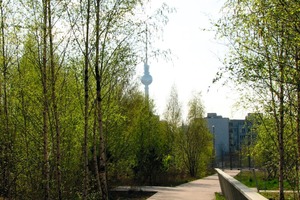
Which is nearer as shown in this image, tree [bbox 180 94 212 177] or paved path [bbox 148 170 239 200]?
paved path [bbox 148 170 239 200]

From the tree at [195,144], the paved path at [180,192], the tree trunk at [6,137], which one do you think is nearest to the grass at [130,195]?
the paved path at [180,192]

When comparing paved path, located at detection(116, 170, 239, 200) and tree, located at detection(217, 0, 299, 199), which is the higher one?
tree, located at detection(217, 0, 299, 199)

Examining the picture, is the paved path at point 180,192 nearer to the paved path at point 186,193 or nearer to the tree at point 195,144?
the paved path at point 186,193

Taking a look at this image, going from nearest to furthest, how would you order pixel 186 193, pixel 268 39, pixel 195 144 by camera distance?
pixel 268 39 → pixel 186 193 → pixel 195 144

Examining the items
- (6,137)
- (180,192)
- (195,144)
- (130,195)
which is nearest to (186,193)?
(180,192)

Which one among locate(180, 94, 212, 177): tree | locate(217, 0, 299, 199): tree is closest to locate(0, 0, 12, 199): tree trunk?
locate(217, 0, 299, 199): tree

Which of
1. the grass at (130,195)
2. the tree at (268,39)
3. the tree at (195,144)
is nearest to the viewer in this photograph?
the tree at (268,39)

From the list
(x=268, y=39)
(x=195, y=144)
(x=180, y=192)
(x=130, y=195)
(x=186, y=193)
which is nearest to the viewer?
(x=268, y=39)

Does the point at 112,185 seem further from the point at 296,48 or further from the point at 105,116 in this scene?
the point at 296,48

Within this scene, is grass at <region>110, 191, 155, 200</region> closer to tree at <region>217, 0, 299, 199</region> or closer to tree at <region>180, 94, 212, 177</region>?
tree at <region>217, 0, 299, 199</region>

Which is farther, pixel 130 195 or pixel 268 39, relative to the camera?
pixel 130 195

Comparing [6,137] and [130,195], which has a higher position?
[6,137]

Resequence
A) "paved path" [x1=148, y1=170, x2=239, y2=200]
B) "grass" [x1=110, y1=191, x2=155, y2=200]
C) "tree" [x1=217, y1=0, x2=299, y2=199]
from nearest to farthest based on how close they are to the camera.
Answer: "tree" [x1=217, y1=0, x2=299, y2=199] < "paved path" [x1=148, y1=170, x2=239, y2=200] < "grass" [x1=110, y1=191, x2=155, y2=200]

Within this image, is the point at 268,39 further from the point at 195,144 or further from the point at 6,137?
the point at 195,144
